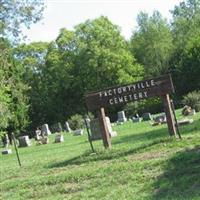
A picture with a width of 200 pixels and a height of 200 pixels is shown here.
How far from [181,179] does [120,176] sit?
2.16 meters

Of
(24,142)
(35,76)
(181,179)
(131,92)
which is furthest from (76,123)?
(181,179)

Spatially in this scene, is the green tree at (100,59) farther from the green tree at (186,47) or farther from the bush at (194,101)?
the bush at (194,101)

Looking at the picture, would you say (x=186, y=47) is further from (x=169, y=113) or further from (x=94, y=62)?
(x=169, y=113)

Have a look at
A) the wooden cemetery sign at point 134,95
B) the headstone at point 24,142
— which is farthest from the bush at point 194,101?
the wooden cemetery sign at point 134,95

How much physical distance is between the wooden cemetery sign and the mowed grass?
3.59 ft

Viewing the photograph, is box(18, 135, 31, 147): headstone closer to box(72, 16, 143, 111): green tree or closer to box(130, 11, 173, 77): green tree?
box(72, 16, 143, 111): green tree

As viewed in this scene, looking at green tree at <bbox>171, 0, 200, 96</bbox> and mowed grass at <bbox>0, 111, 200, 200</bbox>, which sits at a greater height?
green tree at <bbox>171, 0, 200, 96</bbox>

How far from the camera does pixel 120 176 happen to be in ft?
48.9

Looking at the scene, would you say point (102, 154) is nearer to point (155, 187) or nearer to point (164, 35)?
point (155, 187)

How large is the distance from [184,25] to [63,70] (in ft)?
65.9

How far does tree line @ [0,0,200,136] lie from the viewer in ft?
218

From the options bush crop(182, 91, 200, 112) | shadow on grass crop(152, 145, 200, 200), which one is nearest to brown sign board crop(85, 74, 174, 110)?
shadow on grass crop(152, 145, 200, 200)

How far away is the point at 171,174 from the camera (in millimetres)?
13859

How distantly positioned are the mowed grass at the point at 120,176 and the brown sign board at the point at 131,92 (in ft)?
5.29
